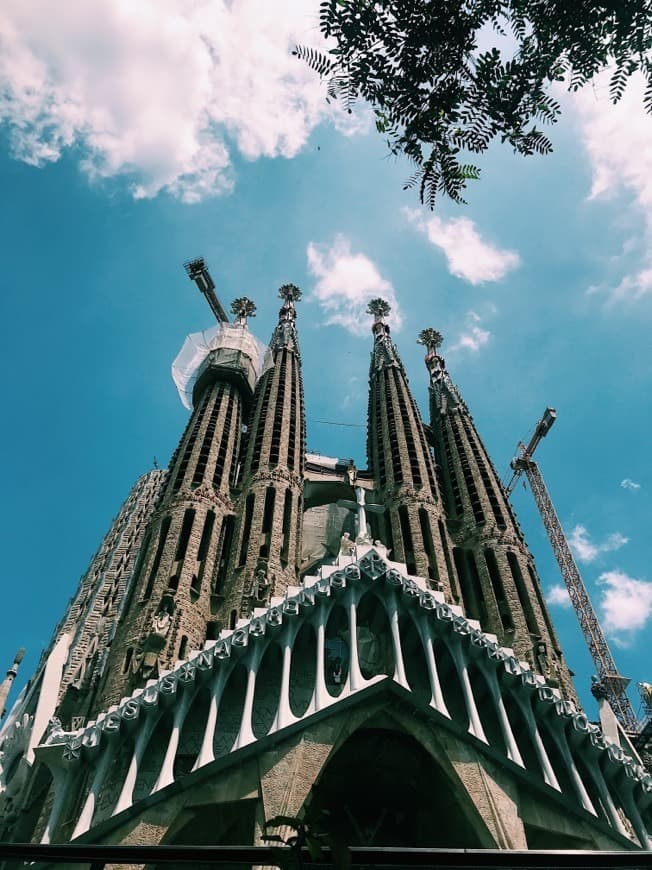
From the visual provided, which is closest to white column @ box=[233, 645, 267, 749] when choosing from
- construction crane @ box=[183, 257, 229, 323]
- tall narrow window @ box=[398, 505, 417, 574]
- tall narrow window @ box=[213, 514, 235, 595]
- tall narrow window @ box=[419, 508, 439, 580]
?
tall narrow window @ box=[213, 514, 235, 595]

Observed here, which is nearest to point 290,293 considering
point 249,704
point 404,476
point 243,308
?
point 243,308

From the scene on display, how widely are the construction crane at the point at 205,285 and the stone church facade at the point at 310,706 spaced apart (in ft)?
80.3

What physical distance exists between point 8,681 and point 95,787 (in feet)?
53.4

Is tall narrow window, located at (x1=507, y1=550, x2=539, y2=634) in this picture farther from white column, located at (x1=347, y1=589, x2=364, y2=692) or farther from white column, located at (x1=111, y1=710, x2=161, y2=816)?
white column, located at (x1=111, y1=710, x2=161, y2=816)

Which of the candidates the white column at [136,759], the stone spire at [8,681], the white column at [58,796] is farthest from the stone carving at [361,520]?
the stone spire at [8,681]

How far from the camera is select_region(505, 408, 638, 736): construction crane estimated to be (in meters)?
38.9

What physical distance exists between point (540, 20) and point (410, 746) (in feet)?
50.7

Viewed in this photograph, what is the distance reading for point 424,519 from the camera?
2931cm

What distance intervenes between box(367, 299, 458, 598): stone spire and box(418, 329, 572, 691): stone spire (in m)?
1.07

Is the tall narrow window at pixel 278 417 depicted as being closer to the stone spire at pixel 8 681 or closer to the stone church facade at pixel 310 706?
the stone church facade at pixel 310 706

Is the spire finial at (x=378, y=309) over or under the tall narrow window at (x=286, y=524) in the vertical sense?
over

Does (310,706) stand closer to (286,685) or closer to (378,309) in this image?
(286,685)

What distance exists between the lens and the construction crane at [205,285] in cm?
5059

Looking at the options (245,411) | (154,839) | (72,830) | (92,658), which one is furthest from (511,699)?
(245,411)
